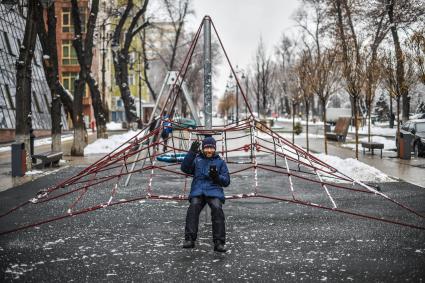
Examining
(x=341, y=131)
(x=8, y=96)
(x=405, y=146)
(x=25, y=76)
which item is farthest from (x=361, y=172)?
(x=8, y=96)

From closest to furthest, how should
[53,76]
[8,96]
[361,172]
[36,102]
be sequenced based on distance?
[361,172] → [53,76] → [8,96] → [36,102]

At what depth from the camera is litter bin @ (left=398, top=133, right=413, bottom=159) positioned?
747 inches

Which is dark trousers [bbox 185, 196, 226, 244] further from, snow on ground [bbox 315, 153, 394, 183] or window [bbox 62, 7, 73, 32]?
window [bbox 62, 7, 73, 32]

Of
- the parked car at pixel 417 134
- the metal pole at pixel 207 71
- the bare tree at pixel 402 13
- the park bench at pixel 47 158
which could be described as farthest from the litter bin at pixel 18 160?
the bare tree at pixel 402 13

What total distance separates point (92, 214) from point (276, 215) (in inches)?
123

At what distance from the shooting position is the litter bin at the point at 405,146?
1897 centimetres

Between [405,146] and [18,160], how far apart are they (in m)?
12.7

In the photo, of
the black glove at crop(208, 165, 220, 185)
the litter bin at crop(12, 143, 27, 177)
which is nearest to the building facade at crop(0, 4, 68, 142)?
the litter bin at crop(12, 143, 27, 177)

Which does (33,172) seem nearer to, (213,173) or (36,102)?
(213,173)

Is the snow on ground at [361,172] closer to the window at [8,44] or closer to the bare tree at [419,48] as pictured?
the bare tree at [419,48]

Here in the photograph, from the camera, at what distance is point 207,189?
22.8ft

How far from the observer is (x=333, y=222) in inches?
334

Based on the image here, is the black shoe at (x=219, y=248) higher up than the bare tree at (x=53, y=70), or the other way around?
the bare tree at (x=53, y=70)

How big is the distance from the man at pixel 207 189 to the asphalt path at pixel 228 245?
22 centimetres
